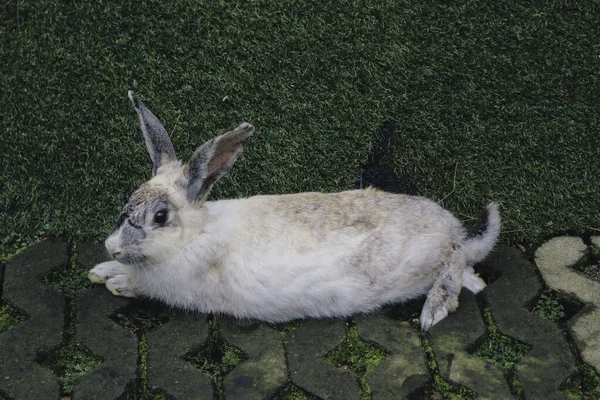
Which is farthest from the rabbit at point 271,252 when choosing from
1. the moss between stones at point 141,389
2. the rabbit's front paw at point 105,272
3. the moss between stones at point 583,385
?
the moss between stones at point 583,385

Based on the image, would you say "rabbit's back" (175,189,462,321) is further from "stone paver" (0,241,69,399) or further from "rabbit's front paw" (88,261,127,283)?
"stone paver" (0,241,69,399)

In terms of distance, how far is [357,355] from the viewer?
3.42m

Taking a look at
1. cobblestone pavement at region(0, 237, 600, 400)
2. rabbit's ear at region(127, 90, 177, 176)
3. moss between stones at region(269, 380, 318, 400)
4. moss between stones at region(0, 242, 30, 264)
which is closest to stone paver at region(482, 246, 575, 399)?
cobblestone pavement at region(0, 237, 600, 400)

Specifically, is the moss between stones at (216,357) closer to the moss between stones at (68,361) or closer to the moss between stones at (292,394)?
the moss between stones at (292,394)

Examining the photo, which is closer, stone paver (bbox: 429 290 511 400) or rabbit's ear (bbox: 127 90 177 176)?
stone paver (bbox: 429 290 511 400)

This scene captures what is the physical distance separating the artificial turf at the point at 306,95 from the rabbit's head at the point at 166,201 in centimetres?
67

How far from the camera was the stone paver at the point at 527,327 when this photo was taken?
3.25 m

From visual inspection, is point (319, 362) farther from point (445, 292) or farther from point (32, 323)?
point (32, 323)

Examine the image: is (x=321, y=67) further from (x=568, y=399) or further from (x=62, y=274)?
(x=568, y=399)

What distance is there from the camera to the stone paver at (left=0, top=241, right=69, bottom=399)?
10.7 ft

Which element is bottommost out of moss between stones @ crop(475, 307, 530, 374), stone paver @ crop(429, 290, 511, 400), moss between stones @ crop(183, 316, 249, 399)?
moss between stones @ crop(475, 307, 530, 374)

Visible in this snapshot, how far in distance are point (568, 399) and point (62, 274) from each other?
7.82ft

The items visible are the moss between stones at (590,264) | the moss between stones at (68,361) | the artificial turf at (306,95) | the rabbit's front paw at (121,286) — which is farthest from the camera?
the artificial turf at (306,95)

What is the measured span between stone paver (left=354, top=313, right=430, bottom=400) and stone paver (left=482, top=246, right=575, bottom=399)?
15.8 inches
